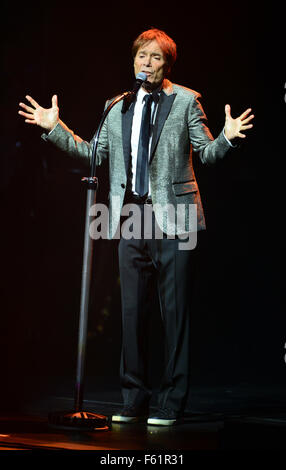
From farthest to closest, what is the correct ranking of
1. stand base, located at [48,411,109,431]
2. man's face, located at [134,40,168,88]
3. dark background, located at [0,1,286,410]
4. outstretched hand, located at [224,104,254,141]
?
dark background, located at [0,1,286,410] → man's face, located at [134,40,168,88] → outstretched hand, located at [224,104,254,141] → stand base, located at [48,411,109,431]

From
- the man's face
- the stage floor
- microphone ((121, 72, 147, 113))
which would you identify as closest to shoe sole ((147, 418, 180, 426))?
the stage floor

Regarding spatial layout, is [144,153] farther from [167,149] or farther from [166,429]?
[166,429]

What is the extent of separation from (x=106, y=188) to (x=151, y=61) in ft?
7.01

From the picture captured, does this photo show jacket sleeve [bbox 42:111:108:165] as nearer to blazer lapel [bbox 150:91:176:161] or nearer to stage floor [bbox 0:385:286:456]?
blazer lapel [bbox 150:91:176:161]

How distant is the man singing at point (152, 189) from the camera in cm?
261

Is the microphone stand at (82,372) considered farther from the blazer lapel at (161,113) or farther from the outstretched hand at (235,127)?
the outstretched hand at (235,127)

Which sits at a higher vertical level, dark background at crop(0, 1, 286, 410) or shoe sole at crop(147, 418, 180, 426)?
dark background at crop(0, 1, 286, 410)

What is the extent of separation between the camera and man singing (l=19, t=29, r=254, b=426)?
261 cm

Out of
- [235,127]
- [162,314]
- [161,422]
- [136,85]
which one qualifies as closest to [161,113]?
[136,85]

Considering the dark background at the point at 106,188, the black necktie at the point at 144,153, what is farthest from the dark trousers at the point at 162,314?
the dark background at the point at 106,188

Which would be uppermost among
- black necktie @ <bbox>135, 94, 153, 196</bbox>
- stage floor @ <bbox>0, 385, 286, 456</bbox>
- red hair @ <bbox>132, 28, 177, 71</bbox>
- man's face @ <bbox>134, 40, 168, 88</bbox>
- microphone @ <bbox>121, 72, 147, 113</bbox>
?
red hair @ <bbox>132, 28, 177, 71</bbox>

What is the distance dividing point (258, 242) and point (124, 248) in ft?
7.54
